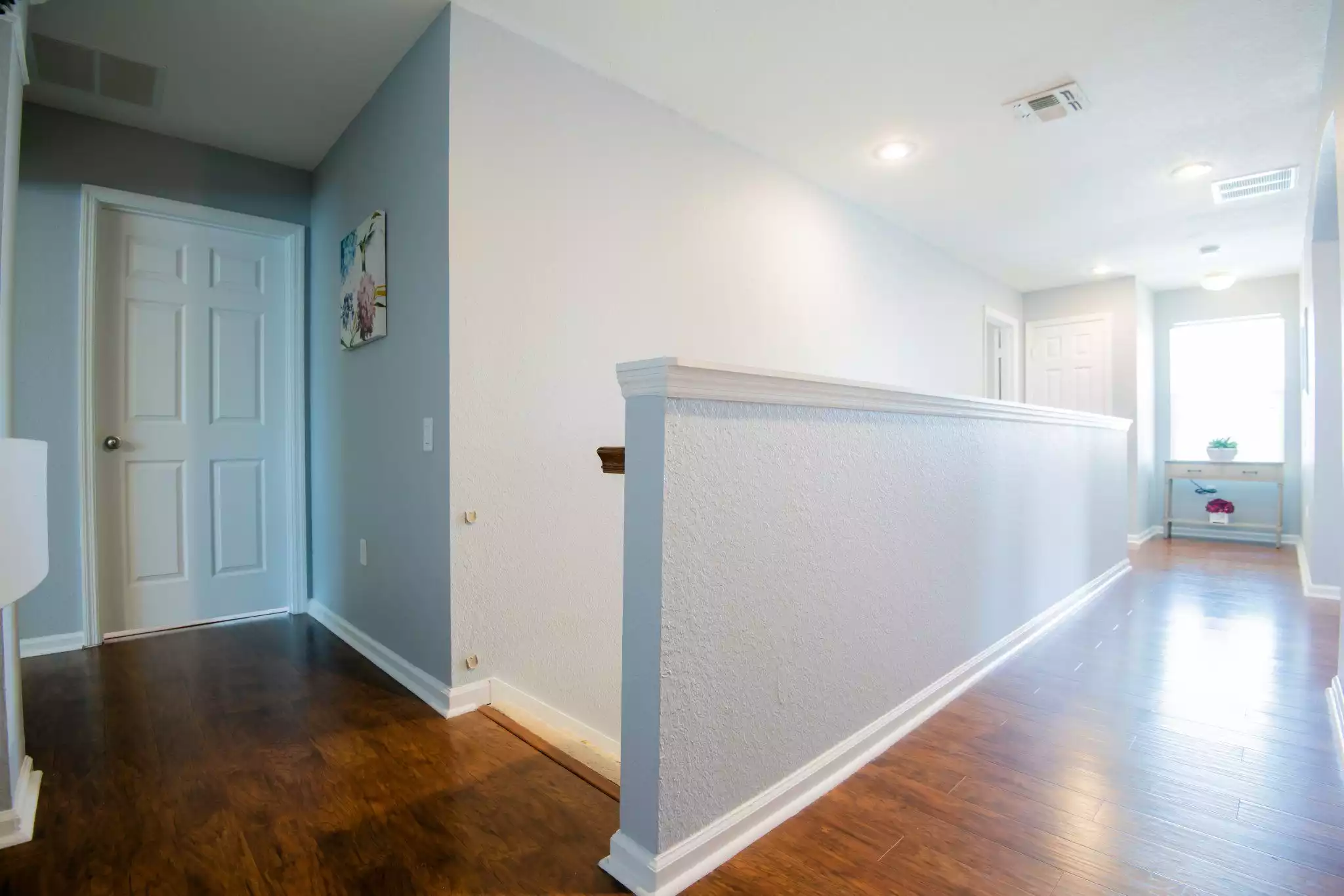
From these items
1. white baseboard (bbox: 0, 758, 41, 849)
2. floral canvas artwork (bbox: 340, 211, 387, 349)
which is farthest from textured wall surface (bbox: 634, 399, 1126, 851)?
floral canvas artwork (bbox: 340, 211, 387, 349)

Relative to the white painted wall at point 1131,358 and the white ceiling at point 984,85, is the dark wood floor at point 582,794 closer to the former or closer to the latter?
the white ceiling at point 984,85

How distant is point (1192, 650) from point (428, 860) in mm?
2991

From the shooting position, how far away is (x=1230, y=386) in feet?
19.4

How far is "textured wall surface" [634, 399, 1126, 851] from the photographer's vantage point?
49.2 inches

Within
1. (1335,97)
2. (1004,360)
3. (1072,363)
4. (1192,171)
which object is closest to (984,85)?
(1335,97)

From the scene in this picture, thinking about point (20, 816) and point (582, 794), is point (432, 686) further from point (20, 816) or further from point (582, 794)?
point (20, 816)

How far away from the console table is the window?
0.28m

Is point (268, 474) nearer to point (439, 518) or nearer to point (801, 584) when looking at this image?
point (439, 518)

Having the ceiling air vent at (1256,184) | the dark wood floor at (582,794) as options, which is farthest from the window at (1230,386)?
the dark wood floor at (582,794)

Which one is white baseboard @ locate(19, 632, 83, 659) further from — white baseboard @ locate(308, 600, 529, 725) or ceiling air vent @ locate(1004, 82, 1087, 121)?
ceiling air vent @ locate(1004, 82, 1087, 121)

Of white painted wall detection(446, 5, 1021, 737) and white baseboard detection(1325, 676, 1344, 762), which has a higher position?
white painted wall detection(446, 5, 1021, 737)

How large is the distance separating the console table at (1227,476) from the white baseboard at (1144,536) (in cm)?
8

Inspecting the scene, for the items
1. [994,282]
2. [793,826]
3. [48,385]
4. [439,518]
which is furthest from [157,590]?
[994,282]

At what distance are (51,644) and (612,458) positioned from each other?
2.80 m
